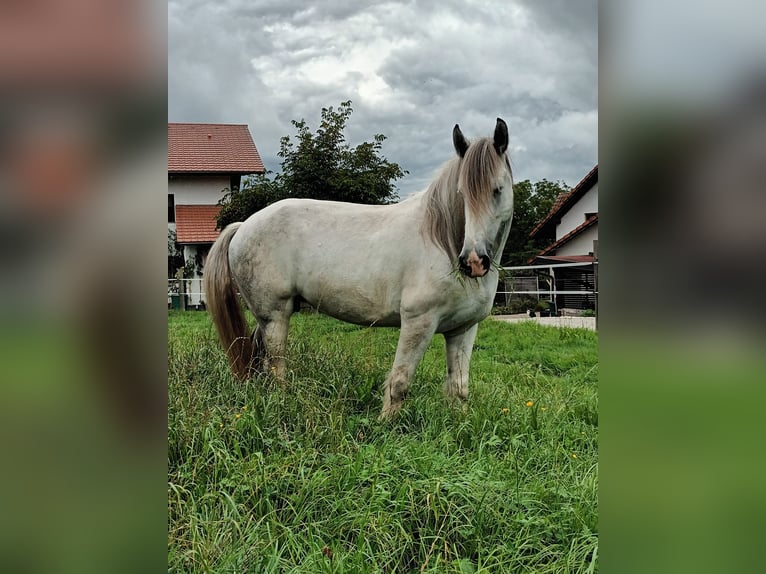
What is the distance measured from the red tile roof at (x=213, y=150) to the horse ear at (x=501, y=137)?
53.8ft

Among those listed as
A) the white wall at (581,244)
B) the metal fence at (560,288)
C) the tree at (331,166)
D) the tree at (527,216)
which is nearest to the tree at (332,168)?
the tree at (331,166)

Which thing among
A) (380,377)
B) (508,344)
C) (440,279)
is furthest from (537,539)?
(508,344)

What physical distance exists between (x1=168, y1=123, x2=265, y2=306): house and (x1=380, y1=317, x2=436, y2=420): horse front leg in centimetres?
1456

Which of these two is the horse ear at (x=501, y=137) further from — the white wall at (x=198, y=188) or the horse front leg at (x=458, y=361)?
the white wall at (x=198, y=188)

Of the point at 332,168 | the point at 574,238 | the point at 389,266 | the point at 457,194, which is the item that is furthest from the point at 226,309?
the point at 574,238

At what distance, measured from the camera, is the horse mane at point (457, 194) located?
10.1 feet

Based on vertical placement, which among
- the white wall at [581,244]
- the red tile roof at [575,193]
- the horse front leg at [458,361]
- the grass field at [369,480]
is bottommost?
the grass field at [369,480]

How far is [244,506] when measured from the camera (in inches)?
83.8

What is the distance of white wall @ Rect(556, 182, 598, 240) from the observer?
1932 centimetres

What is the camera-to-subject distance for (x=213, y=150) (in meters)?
20.8

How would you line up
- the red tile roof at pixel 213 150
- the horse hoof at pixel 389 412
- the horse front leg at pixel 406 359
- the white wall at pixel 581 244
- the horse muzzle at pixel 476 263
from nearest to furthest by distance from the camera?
the horse muzzle at pixel 476 263 < the horse hoof at pixel 389 412 < the horse front leg at pixel 406 359 < the white wall at pixel 581 244 < the red tile roof at pixel 213 150
